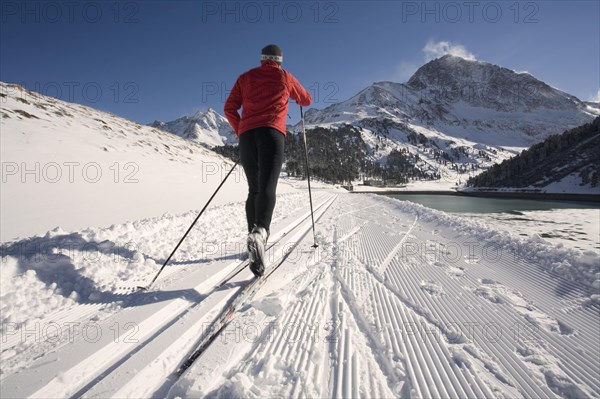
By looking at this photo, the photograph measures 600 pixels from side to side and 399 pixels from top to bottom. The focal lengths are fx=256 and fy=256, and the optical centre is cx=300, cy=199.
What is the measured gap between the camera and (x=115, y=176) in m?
15.8

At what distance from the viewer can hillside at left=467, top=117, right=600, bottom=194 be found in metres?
56.8

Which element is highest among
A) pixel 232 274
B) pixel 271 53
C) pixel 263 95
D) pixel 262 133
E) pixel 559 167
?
pixel 559 167

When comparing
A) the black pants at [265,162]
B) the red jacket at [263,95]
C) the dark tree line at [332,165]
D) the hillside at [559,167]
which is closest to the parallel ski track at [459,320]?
the black pants at [265,162]

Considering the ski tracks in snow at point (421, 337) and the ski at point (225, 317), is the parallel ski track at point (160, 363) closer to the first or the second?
the ski at point (225, 317)

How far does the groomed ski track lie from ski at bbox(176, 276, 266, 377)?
4 cm

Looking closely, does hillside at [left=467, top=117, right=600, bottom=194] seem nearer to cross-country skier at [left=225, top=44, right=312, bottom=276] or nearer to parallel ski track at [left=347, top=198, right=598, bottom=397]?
parallel ski track at [left=347, top=198, right=598, bottom=397]

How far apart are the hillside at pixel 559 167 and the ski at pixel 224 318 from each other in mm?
77082

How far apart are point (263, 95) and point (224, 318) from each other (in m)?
2.36

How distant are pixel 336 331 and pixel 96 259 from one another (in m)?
2.88

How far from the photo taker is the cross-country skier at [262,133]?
2896 millimetres

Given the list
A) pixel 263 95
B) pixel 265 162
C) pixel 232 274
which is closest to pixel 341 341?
pixel 232 274

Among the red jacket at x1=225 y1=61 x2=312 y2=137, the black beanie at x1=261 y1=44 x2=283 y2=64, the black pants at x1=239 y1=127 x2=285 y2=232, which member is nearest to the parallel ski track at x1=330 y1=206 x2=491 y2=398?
the black pants at x1=239 y1=127 x2=285 y2=232

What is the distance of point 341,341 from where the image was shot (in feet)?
5.97

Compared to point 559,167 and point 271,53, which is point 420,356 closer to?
point 271,53
